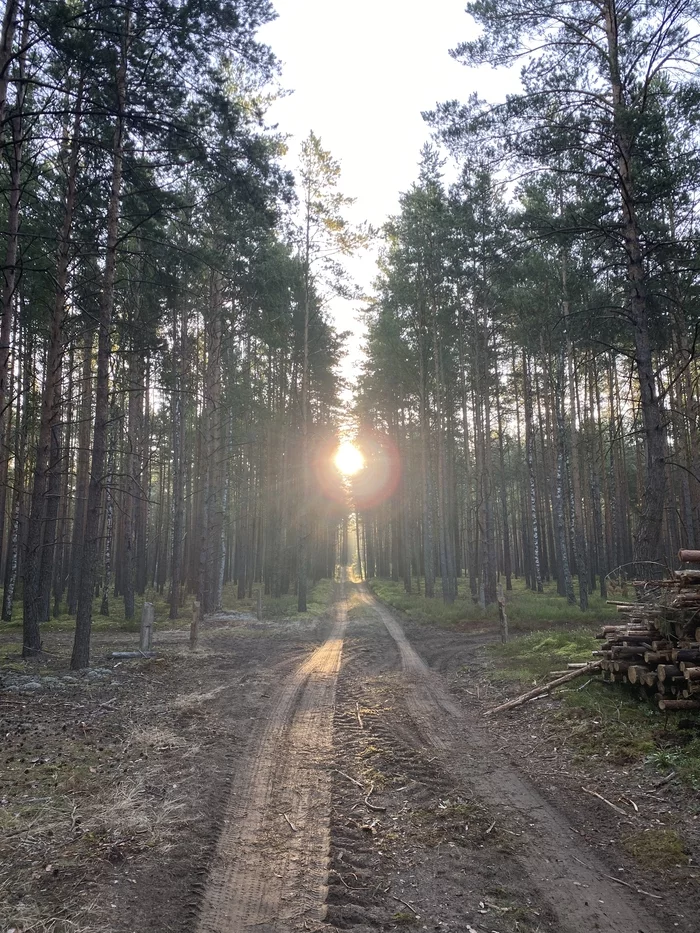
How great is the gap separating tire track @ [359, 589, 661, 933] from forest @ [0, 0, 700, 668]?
5482 mm

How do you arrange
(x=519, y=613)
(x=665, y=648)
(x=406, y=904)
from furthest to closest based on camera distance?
(x=519, y=613) → (x=665, y=648) → (x=406, y=904)

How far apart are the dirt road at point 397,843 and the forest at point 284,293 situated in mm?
6053

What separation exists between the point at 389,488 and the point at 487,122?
32.2 meters

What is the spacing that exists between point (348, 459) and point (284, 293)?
24.1m

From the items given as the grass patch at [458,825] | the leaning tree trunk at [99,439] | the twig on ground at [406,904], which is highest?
the leaning tree trunk at [99,439]

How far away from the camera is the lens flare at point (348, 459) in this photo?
38653 mm

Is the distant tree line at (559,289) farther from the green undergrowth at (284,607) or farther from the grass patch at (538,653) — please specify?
the green undergrowth at (284,607)

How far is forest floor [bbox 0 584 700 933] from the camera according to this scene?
3.70 metres

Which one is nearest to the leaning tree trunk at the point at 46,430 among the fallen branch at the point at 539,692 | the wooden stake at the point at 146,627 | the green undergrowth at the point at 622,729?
the wooden stake at the point at 146,627

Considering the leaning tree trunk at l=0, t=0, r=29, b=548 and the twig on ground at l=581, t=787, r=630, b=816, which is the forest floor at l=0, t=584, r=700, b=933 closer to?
the twig on ground at l=581, t=787, r=630, b=816

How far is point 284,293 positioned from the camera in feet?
69.4

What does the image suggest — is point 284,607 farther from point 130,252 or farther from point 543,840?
point 543,840

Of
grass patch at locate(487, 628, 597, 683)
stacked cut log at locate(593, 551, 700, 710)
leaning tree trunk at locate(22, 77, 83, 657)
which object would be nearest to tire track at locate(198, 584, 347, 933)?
stacked cut log at locate(593, 551, 700, 710)

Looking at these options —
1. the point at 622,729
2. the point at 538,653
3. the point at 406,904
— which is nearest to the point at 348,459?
the point at 538,653
